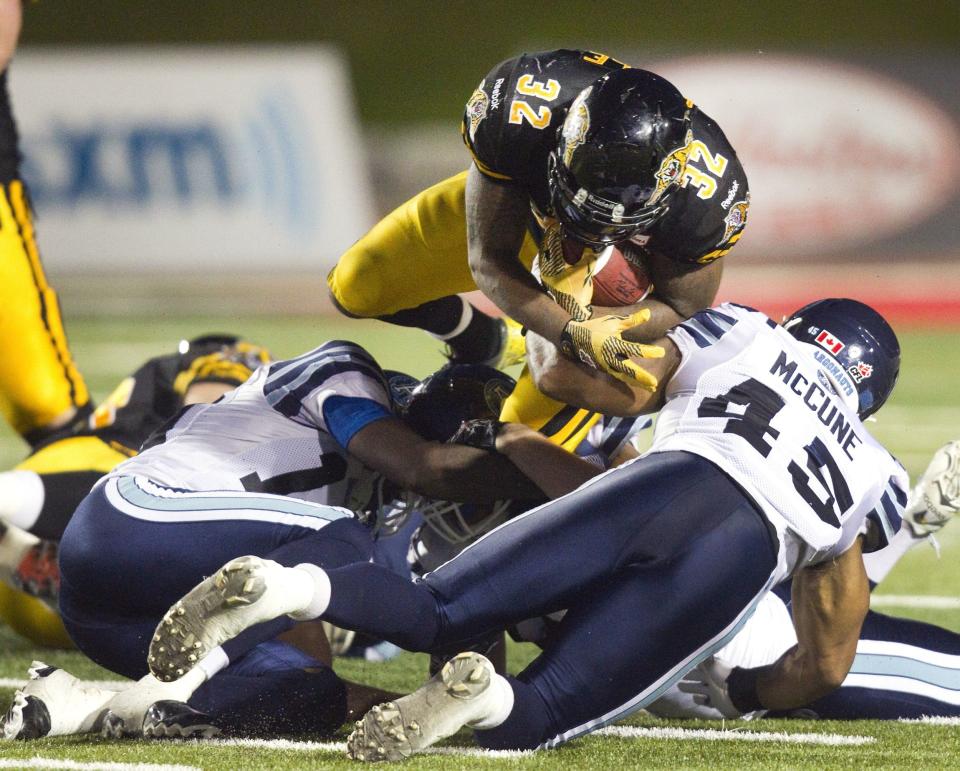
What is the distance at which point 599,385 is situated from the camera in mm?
2826

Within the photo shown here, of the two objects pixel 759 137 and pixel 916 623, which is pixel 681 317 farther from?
pixel 759 137

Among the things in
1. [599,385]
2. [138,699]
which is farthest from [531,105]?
[138,699]

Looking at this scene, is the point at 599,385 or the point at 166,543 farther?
the point at 599,385

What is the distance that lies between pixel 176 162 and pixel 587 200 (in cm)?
1002

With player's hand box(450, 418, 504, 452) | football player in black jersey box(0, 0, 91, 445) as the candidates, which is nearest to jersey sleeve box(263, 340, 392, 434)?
player's hand box(450, 418, 504, 452)

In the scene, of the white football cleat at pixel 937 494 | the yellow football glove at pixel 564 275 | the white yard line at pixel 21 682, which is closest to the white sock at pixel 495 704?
the yellow football glove at pixel 564 275

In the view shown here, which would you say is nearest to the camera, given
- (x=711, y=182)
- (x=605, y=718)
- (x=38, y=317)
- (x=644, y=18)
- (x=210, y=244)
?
(x=605, y=718)

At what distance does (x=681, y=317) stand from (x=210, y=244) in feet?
32.2

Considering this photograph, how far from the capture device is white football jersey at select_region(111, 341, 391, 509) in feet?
9.60

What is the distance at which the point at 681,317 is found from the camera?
3111 mm

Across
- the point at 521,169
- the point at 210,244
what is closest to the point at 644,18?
the point at 210,244

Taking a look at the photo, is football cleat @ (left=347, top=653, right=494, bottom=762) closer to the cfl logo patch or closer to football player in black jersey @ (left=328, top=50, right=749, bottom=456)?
football player in black jersey @ (left=328, top=50, right=749, bottom=456)

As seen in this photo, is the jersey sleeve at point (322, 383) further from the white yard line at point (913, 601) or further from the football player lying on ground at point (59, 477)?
the white yard line at point (913, 601)

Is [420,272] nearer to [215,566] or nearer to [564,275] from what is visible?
[564,275]
